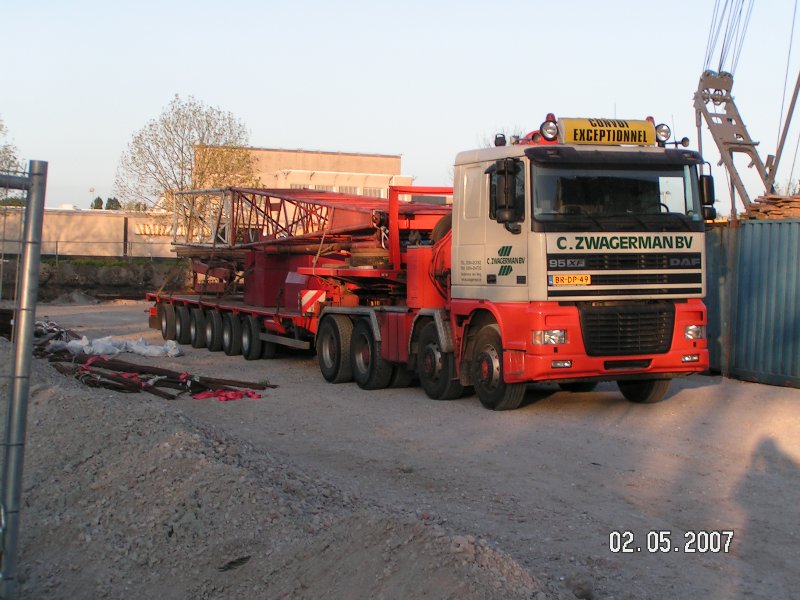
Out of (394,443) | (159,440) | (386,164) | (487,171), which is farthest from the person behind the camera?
(386,164)

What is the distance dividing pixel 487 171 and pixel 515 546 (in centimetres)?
627

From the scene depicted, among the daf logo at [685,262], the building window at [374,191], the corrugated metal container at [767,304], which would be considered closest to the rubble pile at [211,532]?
the daf logo at [685,262]

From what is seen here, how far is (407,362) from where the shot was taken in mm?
14383

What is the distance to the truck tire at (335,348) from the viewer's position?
52.3ft

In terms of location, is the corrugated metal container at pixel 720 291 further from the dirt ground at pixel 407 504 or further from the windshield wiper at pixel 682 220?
the windshield wiper at pixel 682 220

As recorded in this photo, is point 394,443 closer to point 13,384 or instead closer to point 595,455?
point 595,455

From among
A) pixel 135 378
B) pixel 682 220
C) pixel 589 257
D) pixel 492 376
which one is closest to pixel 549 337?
pixel 589 257

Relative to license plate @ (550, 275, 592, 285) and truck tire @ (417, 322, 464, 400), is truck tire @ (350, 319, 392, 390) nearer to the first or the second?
truck tire @ (417, 322, 464, 400)

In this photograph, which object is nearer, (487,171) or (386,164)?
(487,171)

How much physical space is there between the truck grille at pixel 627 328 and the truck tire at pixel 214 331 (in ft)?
40.1

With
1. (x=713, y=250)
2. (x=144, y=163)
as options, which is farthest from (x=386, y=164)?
(x=713, y=250)

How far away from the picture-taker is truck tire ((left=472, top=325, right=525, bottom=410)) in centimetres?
1230

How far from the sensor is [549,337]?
11.5m
